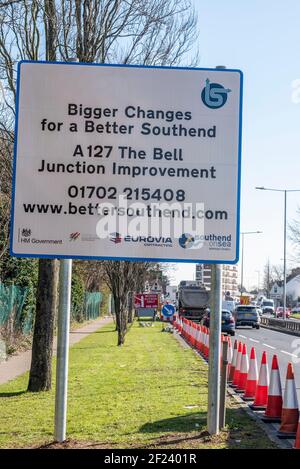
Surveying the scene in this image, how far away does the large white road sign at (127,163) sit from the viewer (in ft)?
23.6

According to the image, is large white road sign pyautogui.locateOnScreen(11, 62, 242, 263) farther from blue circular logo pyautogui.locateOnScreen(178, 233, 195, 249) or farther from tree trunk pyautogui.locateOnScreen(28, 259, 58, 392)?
tree trunk pyautogui.locateOnScreen(28, 259, 58, 392)

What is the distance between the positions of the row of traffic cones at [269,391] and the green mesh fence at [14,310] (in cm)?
766

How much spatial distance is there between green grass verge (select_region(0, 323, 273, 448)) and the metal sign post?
0.87 ft

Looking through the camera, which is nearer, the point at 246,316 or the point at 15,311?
the point at 15,311

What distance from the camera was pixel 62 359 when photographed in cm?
714

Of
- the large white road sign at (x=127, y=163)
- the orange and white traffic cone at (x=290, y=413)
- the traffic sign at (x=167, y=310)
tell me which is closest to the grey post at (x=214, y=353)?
the large white road sign at (x=127, y=163)

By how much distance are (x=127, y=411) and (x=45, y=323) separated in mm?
2887

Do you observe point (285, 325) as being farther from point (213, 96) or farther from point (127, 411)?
point (213, 96)

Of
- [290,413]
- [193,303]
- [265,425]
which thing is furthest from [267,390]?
[193,303]

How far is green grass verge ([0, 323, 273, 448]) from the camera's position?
756 cm

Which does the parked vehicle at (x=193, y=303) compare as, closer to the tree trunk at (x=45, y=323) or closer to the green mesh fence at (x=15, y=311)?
the green mesh fence at (x=15, y=311)

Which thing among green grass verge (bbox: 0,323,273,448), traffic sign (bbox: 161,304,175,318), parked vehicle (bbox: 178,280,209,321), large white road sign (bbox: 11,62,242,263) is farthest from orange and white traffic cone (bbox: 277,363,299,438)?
parked vehicle (bbox: 178,280,209,321)

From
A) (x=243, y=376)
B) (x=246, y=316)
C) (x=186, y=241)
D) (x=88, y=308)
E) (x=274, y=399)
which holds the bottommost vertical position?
(x=246, y=316)

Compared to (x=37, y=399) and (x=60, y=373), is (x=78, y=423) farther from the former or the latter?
(x=37, y=399)
